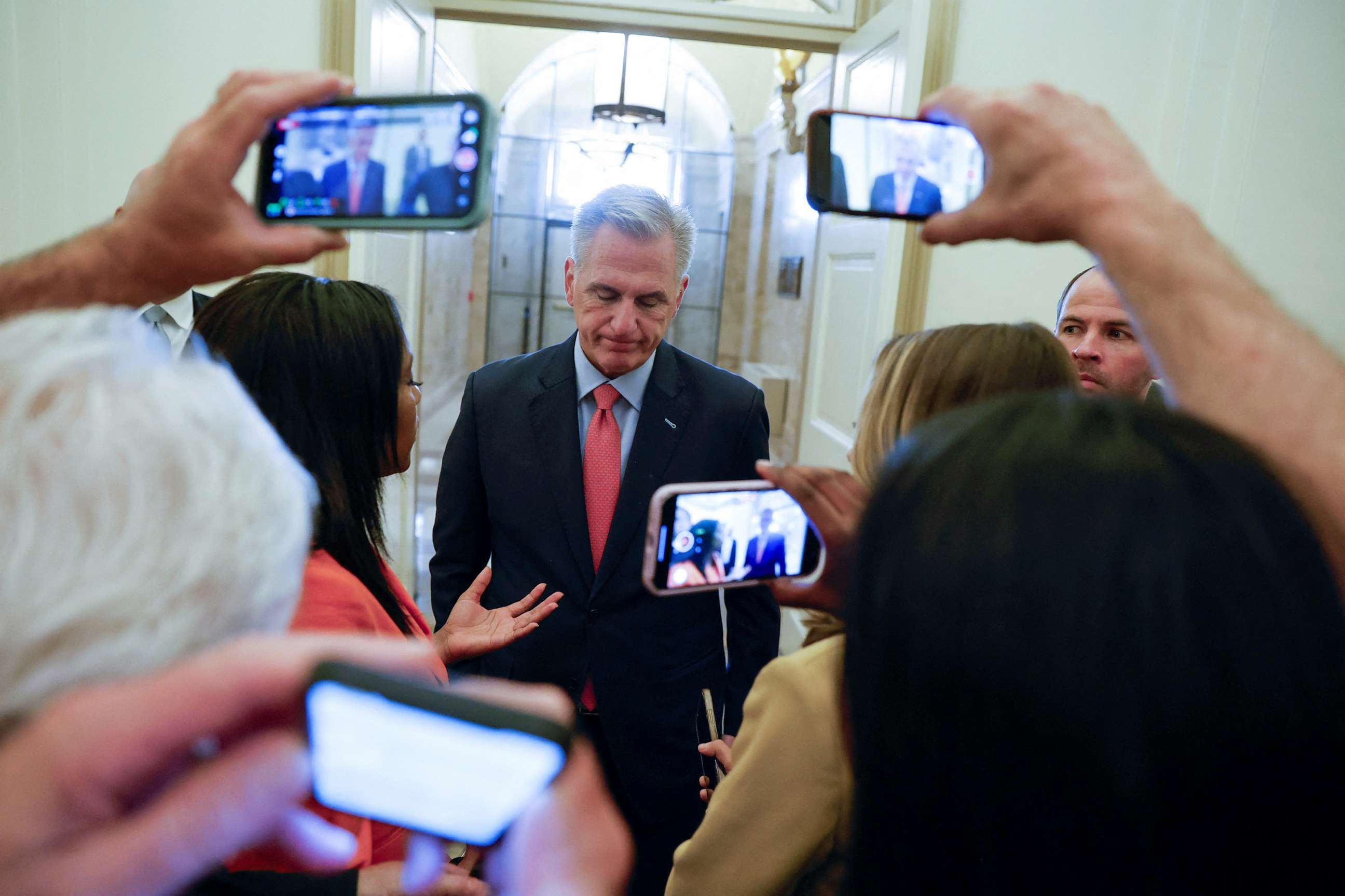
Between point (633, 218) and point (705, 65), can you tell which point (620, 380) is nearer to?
point (633, 218)

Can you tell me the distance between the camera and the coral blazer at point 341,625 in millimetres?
1026

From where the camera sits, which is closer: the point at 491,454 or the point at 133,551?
the point at 133,551

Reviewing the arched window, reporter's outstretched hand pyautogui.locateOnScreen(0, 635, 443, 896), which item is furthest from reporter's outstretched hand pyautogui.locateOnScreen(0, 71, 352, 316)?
the arched window

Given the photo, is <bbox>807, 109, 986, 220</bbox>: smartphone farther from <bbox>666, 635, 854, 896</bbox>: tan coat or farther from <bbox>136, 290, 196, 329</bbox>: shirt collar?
<bbox>136, 290, 196, 329</bbox>: shirt collar

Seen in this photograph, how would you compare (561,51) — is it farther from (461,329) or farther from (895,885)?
(895,885)

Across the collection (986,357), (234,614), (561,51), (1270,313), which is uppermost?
(561,51)

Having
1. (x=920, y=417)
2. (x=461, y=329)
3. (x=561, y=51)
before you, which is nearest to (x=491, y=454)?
(x=920, y=417)

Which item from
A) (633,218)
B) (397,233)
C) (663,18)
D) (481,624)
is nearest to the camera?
(481,624)

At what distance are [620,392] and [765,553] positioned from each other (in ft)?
3.40

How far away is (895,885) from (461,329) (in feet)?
33.1

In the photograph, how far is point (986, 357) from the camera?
1220mm

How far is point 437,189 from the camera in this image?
92cm

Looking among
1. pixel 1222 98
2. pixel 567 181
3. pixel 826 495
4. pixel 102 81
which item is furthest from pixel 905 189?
pixel 567 181

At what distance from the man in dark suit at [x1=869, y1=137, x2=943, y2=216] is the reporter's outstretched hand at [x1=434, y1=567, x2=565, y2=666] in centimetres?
94
